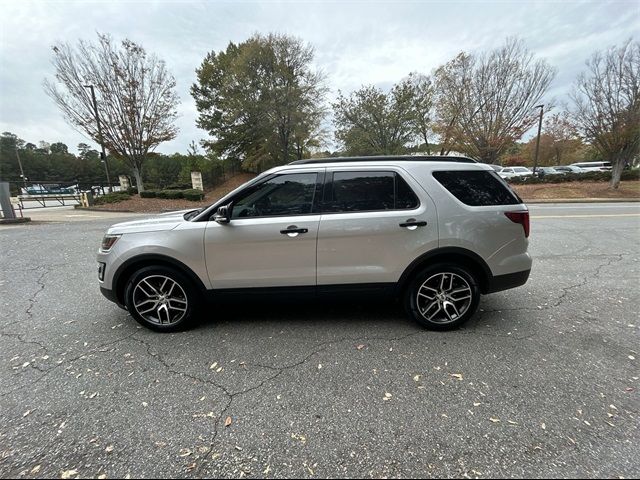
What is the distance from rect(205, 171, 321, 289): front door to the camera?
3.03 metres

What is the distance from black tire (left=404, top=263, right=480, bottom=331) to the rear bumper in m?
0.18

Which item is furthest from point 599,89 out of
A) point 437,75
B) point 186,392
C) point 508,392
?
point 186,392

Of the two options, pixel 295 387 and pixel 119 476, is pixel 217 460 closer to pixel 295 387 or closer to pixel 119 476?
pixel 119 476

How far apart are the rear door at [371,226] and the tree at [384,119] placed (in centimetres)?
2553

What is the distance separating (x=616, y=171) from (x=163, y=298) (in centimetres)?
2742

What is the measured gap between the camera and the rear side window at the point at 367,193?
3.09 meters

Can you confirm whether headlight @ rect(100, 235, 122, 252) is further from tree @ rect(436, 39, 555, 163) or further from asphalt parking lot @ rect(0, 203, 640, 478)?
tree @ rect(436, 39, 555, 163)

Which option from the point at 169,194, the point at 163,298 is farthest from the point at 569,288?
the point at 169,194

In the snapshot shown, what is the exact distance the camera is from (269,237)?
9.91 ft

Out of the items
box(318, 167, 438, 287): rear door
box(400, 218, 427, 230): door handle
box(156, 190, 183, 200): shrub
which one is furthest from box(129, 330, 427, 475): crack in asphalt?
box(156, 190, 183, 200): shrub

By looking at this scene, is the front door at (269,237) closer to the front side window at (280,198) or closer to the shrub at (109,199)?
the front side window at (280,198)

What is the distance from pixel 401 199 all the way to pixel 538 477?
2.28 meters

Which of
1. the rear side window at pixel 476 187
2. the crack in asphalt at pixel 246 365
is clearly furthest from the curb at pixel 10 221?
the rear side window at pixel 476 187

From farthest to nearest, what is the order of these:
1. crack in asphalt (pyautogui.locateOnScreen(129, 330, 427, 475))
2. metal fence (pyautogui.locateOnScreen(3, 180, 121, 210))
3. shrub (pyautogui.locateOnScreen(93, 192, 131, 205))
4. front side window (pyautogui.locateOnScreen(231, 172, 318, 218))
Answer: metal fence (pyautogui.locateOnScreen(3, 180, 121, 210))
shrub (pyautogui.locateOnScreen(93, 192, 131, 205))
front side window (pyautogui.locateOnScreen(231, 172, 318, 218))
crack in asphalt (pyautogui.locateOnScreen(129, 330, 427, 475))
